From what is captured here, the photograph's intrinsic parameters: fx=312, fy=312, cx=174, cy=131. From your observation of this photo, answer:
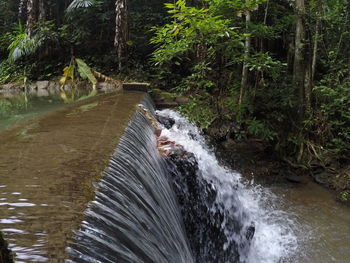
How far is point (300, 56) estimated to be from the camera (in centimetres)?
608

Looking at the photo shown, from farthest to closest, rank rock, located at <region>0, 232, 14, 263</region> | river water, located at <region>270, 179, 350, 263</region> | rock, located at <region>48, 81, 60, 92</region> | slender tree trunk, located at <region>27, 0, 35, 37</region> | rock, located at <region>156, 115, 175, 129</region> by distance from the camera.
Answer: slender tree trunk, located at <region>27, 0, 35, 37</region>, rock, located at <region>48, 81, 60, 92</region>, rock, located at <region>156, 115, 175, 129</region>, river water, located at <region>270, 179, 350, 263</region>, rock, located at <region>0, 232, 14, 263</region>

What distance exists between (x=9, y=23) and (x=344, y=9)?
16703 mm

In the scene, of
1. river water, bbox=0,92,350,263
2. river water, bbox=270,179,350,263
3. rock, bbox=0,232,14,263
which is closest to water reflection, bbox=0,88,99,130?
river water, bbox=0,92,350,263

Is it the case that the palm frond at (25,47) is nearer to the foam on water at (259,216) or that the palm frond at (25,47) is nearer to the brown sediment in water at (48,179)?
the foam on water at (259,216)

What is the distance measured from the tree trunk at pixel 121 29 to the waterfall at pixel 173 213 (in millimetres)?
5912

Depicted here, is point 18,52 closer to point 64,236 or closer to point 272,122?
point 272,122

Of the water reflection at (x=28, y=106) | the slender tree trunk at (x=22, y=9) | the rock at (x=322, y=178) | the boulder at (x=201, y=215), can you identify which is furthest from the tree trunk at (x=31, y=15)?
the rock at (x=322, y=178)

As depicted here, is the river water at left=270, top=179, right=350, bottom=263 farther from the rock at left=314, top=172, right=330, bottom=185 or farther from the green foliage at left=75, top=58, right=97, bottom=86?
the green foliage at left=75, top=58, right=97, bottom=86

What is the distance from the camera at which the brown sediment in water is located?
1.06 m

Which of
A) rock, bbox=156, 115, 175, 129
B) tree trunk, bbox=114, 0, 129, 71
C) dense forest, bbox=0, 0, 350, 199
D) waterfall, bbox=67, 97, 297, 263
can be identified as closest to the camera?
waterfall, bbox=67, 97, 297, 263

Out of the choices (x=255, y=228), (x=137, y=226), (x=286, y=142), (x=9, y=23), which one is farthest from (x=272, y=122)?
(x=9, y=23)

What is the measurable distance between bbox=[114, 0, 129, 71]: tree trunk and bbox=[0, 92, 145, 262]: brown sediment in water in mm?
9130

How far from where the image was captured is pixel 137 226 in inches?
65.6

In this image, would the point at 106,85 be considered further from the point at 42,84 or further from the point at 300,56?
the point at 300,56
